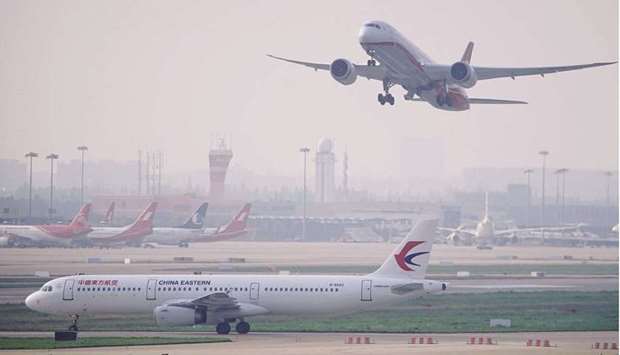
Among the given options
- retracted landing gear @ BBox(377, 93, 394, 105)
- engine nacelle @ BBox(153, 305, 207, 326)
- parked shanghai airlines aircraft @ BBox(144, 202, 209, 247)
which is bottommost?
engine nacelle @ BBox(153, 305, 207, 326)

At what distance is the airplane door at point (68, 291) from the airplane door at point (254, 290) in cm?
909

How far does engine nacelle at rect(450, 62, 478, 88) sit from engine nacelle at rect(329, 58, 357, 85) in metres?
4.85

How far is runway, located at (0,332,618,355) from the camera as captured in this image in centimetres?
5109

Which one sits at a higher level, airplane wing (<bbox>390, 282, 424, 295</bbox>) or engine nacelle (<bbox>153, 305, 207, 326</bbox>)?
airplane wing (<bbox>390, 282, 424, 295</bbox>)

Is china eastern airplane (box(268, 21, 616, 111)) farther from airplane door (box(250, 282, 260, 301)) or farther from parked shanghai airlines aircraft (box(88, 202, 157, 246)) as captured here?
parked shanghai airlines aircraft (box(88, 202, 157, 246))

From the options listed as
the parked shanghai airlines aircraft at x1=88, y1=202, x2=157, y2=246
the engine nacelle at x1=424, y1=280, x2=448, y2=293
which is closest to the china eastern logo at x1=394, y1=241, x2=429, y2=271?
the engine nacelle at x1=424, y1=280, x2=448, y2=293

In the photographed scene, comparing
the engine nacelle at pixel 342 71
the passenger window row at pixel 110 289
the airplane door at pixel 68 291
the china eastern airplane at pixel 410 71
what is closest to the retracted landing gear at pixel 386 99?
the china eastern airplane at pixel 410 71

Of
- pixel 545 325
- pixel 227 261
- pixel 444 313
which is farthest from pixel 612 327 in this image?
pixel 227 261

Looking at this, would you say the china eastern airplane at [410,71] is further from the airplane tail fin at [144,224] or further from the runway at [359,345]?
the airplane tail fin at [144,224]

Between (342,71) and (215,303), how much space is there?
13.0 m

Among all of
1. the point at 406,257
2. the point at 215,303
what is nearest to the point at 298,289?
the point at 215,303

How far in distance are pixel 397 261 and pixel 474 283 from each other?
3195 cm

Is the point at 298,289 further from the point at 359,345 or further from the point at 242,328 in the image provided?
the point at 359,345

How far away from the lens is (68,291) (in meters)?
64.2
